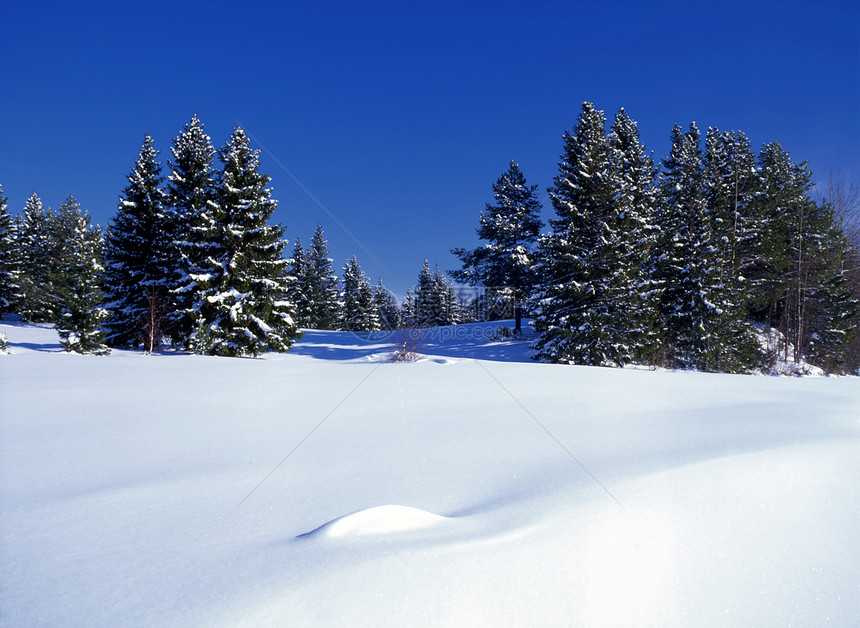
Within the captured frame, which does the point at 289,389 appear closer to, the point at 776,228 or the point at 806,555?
the point at 806,555

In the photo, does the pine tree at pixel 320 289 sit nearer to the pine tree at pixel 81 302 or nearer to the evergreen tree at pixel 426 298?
the evergreen tree at pixel 426 298

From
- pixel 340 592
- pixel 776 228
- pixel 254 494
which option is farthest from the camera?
pixel 776 228

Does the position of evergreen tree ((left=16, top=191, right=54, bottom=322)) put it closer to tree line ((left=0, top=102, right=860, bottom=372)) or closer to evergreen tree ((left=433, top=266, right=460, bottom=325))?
tree line ((left=0, top=102, right=860, bottom=372))

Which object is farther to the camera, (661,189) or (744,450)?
(661,189)

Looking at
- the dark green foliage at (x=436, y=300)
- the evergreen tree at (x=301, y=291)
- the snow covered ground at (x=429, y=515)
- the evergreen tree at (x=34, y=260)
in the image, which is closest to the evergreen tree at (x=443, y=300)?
the dark green foliage at (x=436, y=300)

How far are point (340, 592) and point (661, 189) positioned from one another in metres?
22.9

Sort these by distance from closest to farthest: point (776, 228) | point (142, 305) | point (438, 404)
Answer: point (438, 404), point (142, 305), point (776, 228)

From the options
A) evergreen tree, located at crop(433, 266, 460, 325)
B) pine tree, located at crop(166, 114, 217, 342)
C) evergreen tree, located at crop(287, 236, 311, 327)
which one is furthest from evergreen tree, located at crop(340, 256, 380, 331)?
pine tree, located at crop(166, 114, 217, 342)

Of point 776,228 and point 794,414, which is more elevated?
point 776,228

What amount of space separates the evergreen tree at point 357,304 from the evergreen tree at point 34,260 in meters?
24.7

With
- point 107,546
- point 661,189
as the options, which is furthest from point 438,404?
point 661,189

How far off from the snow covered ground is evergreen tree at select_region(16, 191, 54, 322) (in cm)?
3214

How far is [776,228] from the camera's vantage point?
71.2 feet

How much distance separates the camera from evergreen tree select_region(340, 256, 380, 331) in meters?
46.1
